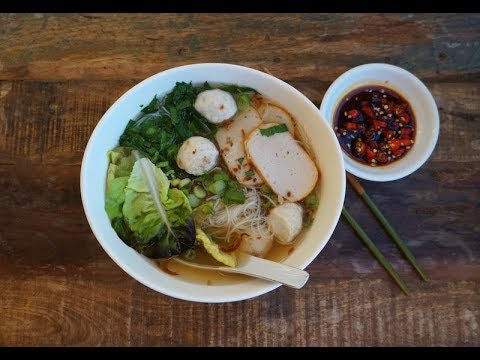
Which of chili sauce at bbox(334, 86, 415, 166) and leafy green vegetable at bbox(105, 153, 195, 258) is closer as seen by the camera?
leafy green vegetable at bbox(105, 153, 195, 258)

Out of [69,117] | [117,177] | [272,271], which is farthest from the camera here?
[69,117]

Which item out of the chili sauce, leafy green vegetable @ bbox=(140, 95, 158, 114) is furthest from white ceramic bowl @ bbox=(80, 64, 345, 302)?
the chili sauce

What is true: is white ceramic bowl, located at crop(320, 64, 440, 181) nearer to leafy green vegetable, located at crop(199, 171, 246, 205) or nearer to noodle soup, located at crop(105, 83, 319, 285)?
noodle soup, located at crop(105, 83, 319, 285)

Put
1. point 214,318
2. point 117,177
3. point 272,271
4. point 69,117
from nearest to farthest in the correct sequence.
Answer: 1. point 272,271
2. point 117,177
3. point 214,318
4. point 69,117

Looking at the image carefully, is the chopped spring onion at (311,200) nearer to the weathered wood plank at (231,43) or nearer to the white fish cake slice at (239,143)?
the white fish cake slice at (239,143)

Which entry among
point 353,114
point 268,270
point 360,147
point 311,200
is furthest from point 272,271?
point 353,114

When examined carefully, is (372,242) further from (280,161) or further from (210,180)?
(210,180)

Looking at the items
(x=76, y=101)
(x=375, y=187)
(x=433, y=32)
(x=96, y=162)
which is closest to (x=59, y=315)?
(x=96, y=162)
